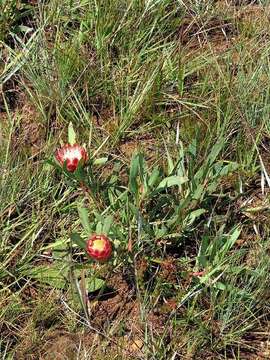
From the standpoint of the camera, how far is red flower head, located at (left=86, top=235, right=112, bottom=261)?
5.36 ft

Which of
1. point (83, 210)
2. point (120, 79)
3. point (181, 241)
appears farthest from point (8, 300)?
point (120, 79)

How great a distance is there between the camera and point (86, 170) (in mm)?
1889

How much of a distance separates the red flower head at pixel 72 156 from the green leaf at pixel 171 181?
8.0 inches

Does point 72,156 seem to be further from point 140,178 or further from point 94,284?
point 94,284

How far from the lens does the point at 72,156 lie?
1.74 meters

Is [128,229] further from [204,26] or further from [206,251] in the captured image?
[204,26]

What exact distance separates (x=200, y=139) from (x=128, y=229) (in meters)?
0.39

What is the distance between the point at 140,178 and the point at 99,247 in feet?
0.81

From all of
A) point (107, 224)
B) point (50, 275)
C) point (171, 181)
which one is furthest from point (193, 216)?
point (50, 275)

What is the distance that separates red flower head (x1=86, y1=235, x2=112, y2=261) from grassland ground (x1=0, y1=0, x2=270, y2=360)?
10 centimetres

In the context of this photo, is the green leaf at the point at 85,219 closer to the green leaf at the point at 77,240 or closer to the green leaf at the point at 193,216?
the green leaf at the point at 77,240

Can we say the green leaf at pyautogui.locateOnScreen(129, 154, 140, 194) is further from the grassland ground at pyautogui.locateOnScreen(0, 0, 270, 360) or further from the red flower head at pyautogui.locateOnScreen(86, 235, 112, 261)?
the red flower head at pyautogui.locateOnScreen(86, 235, 112, 261)

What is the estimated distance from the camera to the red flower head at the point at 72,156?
173cm

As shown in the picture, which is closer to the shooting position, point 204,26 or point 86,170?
point 86,170
